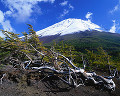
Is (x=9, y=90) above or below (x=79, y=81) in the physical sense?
above

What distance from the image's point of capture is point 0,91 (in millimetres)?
3475

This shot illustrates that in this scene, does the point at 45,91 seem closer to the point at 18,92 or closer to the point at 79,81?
the point at 18,92

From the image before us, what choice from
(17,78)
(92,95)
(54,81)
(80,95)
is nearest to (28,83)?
(17,78)

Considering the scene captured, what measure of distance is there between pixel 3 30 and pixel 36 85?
6.54 metres

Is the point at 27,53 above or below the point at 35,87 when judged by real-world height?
above

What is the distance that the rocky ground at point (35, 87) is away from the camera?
3.39m

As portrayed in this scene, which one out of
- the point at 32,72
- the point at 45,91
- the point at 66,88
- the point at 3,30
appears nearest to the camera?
the point at 45,91

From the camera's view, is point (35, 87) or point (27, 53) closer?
point (35, 87)

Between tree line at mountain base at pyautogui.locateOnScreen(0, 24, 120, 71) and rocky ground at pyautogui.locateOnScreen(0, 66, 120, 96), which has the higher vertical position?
tree line at mountain base at pyautogui.locateOnScreen(0, 24, 120, 71)

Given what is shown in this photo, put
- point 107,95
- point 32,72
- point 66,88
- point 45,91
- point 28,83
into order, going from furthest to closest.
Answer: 1. point 32,72
2. point 28,83
3. point 66,88
4. point 45,91
5. point 107,95

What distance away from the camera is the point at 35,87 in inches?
151

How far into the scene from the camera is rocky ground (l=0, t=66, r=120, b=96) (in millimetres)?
3392

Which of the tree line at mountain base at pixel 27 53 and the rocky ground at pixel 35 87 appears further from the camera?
the tree line at mountain base at pixel 27 53

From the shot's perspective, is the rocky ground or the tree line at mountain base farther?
the tree line at mountain base
